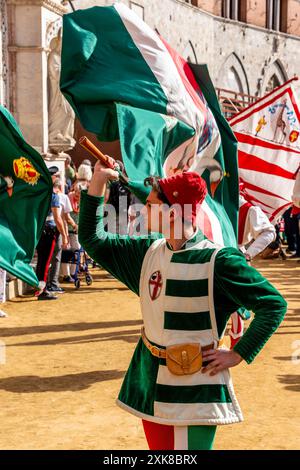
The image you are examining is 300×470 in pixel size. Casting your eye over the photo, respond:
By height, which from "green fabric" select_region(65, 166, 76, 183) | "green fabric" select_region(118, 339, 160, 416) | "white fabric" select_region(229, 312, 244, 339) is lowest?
"green fabric" select_region(65, 166, 76, 183)

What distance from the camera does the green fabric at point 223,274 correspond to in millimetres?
3521

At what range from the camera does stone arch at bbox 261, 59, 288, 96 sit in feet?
113

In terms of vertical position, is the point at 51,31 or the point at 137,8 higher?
the point at 51,31

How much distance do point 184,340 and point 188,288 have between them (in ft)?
0.68

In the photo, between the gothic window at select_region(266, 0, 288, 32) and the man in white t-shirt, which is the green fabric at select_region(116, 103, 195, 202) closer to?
the man in white t-shirt

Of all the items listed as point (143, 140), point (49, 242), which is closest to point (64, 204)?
point (49, 242)

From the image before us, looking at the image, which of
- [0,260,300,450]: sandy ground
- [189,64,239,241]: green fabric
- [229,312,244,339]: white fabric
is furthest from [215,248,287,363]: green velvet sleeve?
[229,312,244,339]: white fabric

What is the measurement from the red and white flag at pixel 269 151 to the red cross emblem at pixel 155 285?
5.95 metres

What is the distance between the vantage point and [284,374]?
735 cm

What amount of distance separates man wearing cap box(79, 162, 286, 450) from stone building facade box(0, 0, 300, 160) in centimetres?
1009

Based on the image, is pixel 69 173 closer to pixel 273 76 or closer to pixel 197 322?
pixel 197 322

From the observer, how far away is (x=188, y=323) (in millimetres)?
3627

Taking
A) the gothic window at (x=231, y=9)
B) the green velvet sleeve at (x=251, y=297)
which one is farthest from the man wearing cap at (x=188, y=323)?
the gothic window at (x=231, y=9)

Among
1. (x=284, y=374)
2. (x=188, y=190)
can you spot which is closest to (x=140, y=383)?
(x=188, y=190)
